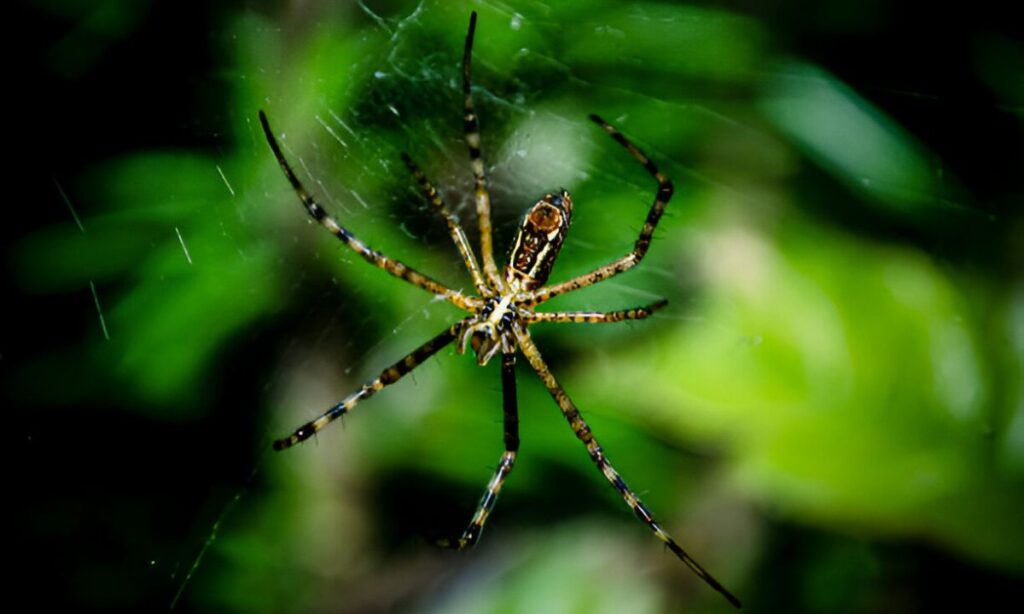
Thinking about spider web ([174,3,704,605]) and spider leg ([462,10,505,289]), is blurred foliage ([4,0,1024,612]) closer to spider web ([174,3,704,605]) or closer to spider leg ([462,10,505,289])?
spider web ([174,3,704,605])

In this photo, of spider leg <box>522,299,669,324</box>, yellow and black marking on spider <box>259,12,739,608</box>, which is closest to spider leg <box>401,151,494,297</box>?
yellow and black marking on spider <box>259,12,739,608</box>

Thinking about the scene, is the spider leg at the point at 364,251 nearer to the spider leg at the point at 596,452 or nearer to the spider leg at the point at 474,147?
the spider leg at the point at 474,147

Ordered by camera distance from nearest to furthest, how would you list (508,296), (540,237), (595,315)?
1. (540,237)
2. (595,315)
3. (508,296)

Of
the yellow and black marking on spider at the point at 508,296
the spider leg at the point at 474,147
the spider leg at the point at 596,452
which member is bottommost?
the spider leg at the point at 596,452

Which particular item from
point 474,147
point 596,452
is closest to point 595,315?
point 596,452

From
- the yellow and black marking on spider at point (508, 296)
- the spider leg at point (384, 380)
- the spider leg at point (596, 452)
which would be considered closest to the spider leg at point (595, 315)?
the yellow and black marking on spider at point (508, 296)

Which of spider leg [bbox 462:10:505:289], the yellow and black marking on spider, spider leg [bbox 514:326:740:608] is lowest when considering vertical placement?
spider leg [bbox 514:326:740:608]

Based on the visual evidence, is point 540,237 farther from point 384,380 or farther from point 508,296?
point 384,380
